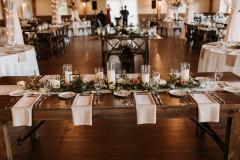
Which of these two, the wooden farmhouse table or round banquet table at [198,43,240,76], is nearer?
the wooden farmhouse table

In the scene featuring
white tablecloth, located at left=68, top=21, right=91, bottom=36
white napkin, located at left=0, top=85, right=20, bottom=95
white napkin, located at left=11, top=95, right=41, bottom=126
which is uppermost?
white tablecloth, located at left=68, top=21, right=91, bottom=36

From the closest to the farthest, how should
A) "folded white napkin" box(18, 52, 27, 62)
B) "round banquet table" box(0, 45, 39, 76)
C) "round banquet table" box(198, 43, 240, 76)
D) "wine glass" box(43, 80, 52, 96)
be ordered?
"wine glass" box(43, 80, 52, 96) < "round banquet table" box(198, 43, 240, 76) < "round banquet table" box(0, 45, 39, 76) < "folded white napkin" box(18, 52, 27, 62)

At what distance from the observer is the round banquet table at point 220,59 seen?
3.71m

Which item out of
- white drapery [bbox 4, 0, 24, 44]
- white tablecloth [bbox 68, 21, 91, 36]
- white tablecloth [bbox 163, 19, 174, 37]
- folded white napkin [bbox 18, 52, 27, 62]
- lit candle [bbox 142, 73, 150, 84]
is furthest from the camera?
white tablecloth [bbox 68, 21, 91, 36]

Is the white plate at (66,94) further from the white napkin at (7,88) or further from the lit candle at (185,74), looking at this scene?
the lit candle at (185,74)

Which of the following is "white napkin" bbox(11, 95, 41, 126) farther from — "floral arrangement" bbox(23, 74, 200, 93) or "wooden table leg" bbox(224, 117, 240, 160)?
"wooden table leg" bbox(224, 117, 240, 160)

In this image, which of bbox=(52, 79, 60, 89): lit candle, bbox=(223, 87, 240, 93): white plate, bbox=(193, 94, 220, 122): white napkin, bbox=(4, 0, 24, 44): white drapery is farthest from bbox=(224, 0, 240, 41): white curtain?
bbox=(4, 0, 24, 44): white drapery

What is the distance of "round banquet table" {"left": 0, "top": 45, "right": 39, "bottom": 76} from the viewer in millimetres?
3848

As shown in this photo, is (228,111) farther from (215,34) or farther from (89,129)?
(215,34)

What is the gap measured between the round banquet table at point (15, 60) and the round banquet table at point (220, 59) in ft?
10.7

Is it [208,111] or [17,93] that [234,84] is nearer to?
[208,111]

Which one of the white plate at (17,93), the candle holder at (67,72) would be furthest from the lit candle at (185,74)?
the white plate at (17,93)

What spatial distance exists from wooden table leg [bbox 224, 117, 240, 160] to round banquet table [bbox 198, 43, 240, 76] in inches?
78.5

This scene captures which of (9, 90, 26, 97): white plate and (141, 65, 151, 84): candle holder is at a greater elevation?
(141, 65, 151, 84): candle holder
